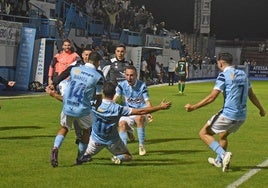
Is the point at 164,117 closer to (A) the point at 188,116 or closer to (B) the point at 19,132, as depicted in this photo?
(A) the point at 188,116

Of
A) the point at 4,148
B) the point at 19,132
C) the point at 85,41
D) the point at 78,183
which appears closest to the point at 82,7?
the point at 85,41

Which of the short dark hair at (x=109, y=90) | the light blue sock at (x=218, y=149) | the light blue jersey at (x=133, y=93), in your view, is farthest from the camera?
the light blue jersey at (x=133, y=93)

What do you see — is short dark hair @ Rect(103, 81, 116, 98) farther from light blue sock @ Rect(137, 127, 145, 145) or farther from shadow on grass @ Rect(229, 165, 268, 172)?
shadow on grass @ Rect(229, 165, 268, 172)

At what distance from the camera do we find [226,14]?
2776 inches

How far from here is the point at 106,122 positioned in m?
8.74

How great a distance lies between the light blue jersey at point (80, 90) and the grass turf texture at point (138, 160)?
0.89 m

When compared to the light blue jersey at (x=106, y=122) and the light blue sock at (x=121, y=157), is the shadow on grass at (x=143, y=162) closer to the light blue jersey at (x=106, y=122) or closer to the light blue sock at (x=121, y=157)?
the light blue sock at (x=121, y=157)

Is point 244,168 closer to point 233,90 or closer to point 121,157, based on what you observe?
point 233,90

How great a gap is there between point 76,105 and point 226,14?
209ft

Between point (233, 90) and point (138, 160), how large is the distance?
2.12 metres

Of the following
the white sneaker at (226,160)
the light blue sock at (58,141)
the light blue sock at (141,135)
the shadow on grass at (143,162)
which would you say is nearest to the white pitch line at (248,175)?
the white sneaker at (226,160)

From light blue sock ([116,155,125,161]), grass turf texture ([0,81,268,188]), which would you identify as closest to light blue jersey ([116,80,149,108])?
grass turf texture ([0,81,268,188])

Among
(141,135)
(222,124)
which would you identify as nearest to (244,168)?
(222,124)

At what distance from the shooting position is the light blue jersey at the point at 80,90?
8.73 meters
